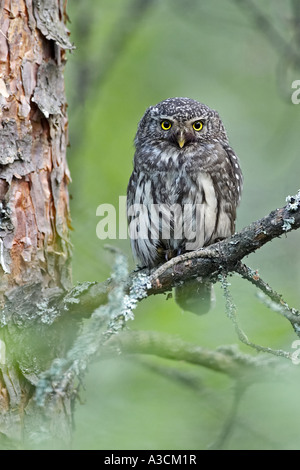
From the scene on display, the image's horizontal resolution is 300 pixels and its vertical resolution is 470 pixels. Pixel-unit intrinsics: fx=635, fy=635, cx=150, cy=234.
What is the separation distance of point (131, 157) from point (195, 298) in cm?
174

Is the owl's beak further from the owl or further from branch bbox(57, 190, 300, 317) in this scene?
branch bbox(57, 190, 300, 317)

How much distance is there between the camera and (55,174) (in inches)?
135

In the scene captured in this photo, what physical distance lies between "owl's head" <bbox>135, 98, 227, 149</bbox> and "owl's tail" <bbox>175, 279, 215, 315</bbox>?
0.98 meters

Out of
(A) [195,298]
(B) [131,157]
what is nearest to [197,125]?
(A) [195,298]

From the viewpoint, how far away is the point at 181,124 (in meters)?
4.16

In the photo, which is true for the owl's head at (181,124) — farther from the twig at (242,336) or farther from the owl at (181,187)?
the twig at (242,336)

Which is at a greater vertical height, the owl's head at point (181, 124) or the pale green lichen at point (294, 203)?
the owl's head at point (181, 124)

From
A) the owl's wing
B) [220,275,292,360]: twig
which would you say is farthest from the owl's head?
Answer: [220,275,292,360]: twig

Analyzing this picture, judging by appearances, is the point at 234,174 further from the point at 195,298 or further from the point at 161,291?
the point at 161,291

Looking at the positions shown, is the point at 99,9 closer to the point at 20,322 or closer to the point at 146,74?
the point at 146,74

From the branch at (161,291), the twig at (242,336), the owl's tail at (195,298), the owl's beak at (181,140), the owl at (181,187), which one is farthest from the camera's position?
the owl's tail at (195,298)

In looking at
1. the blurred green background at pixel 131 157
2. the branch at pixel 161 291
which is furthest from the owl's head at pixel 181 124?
the branch at pixel 161 291

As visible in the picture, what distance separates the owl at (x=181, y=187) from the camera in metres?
3.92
